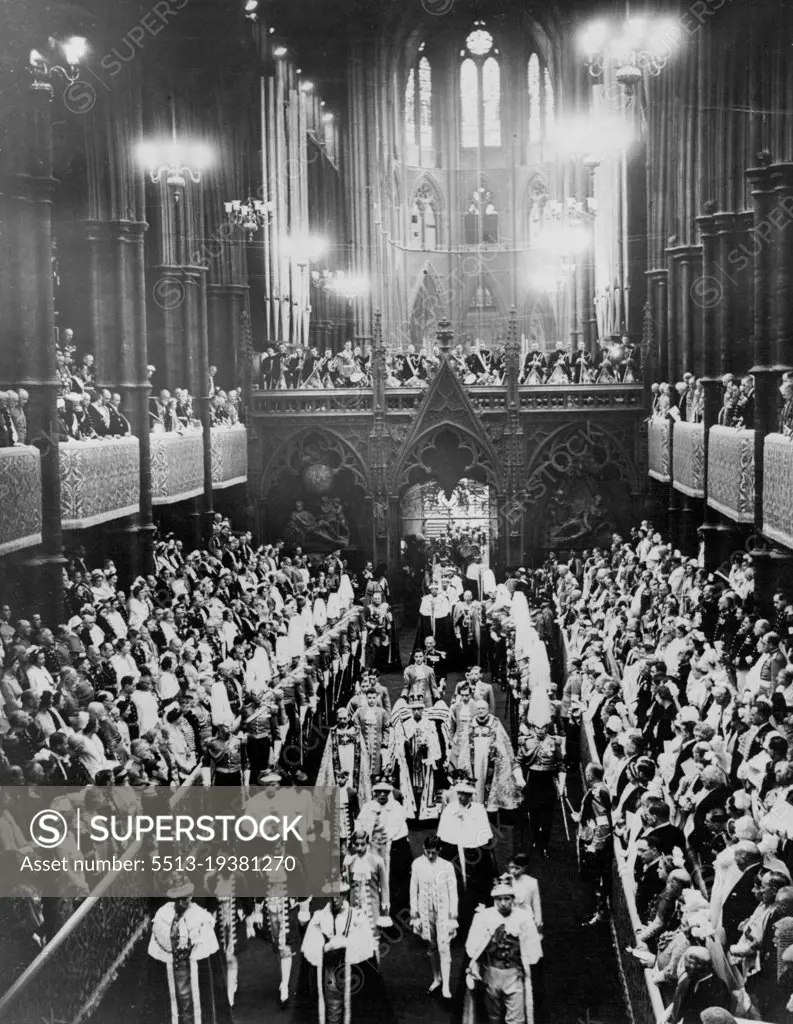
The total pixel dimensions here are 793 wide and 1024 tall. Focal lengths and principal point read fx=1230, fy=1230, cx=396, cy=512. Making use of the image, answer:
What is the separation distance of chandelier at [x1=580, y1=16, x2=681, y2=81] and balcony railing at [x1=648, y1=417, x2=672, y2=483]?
6.99 meters

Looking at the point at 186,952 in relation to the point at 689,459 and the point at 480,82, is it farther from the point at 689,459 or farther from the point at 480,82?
the point at 480,82

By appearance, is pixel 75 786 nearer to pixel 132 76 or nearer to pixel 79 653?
pixel 79 653

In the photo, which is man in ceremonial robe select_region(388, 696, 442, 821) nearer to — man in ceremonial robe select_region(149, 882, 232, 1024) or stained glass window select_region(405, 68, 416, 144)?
man in ceremonial robe select_region(149, 882, 232, 1024)

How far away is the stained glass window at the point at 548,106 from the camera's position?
4809 centimetres

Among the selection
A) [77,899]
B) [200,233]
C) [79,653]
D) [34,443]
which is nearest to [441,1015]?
[77,899]

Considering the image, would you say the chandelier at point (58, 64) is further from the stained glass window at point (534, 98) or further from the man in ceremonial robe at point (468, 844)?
the stained glass window at point (534, 98)

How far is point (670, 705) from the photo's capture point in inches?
508

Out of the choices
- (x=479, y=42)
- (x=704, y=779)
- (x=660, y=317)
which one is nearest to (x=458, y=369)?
(x=660, y=317)

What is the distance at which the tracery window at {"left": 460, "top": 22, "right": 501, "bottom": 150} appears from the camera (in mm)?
47750

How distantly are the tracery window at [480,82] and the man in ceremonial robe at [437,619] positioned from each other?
31220 millimetres

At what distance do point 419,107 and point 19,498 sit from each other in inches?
1489

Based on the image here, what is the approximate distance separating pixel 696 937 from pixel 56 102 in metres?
17.3

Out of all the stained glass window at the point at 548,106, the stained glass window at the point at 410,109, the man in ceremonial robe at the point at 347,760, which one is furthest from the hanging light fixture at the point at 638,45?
the stained glass window at the point at 410,109

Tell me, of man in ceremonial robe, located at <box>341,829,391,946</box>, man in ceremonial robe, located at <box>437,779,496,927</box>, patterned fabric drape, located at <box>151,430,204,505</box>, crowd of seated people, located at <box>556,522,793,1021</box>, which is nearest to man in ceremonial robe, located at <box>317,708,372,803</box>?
man in ceremonial robe, located at <box>437,779,496,927</box>
